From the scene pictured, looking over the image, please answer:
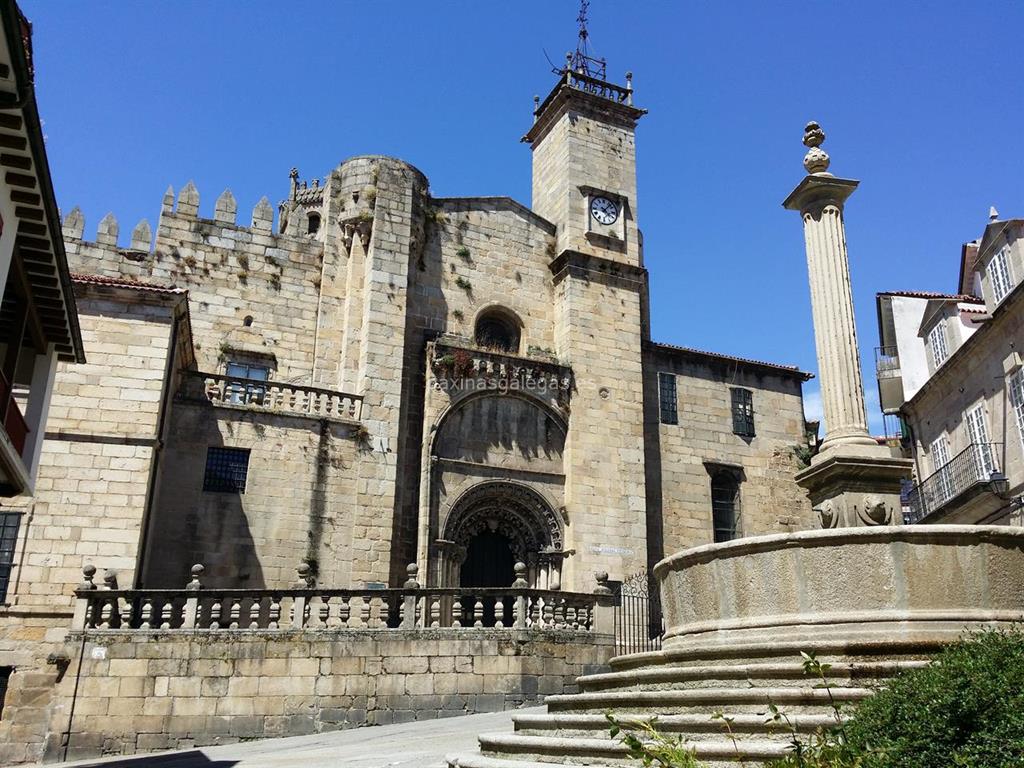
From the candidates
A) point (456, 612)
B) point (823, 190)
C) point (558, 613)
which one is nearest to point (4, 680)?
point (456, 612)

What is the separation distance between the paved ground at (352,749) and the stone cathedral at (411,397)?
3970 millimetres

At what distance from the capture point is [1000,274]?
22.8m

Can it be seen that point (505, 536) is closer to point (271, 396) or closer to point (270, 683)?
point (271, 396)

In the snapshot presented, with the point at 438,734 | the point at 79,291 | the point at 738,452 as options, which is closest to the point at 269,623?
the point at 438,734

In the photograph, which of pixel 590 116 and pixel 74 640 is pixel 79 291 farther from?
pixel 590 116

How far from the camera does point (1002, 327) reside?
69.9ft

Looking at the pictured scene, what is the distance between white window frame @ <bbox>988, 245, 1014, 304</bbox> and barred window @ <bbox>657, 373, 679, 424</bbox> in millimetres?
8695

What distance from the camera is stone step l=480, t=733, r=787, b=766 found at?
21.0 feet

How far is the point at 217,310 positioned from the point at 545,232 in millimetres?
9508

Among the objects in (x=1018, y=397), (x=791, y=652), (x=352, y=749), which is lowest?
(x=352, y=749)

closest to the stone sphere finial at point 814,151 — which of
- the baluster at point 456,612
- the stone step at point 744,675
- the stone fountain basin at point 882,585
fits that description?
the stone fountain basin at point 882,585

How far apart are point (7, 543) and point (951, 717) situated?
644 inches

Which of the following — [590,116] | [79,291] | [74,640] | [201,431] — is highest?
[590,116]

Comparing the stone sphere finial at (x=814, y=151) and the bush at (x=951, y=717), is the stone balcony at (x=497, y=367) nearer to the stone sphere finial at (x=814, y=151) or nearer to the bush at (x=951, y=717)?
the stone sphere finial at (x=814, y=151)
